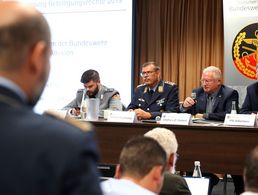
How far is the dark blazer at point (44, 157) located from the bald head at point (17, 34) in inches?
2.2

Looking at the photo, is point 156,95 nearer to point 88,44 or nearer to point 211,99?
point 211,99

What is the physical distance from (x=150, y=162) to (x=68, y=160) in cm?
77

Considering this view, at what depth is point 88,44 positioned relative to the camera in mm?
6723

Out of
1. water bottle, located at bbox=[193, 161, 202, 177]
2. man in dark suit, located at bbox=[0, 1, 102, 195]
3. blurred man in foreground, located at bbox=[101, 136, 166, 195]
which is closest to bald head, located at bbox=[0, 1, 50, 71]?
man in dark suit, located at bbox=[0, 1, 102, 195]

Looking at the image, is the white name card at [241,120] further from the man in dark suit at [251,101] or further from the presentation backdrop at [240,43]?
the presentation backdrop at [240,43]

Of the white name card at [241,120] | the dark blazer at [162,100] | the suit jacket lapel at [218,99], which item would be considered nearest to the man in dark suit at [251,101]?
the suit jacket lapel at [218,99]

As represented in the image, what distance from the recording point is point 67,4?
683 cm

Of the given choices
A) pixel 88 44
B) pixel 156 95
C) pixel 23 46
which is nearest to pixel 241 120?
pixel 156 95

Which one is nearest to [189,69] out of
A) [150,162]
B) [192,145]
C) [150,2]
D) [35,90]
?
[150,2]

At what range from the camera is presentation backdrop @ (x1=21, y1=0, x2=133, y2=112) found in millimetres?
6531

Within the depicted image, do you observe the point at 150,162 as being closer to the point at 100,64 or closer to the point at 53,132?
the point at 53,132

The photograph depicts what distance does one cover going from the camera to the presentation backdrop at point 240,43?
5.84 metres

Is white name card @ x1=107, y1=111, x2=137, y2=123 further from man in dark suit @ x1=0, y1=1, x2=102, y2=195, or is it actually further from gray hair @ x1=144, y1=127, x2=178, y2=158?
man in dark suit @ x1=0, y1=1, x2=102, y2=195

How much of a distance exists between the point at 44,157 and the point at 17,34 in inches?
8.8
